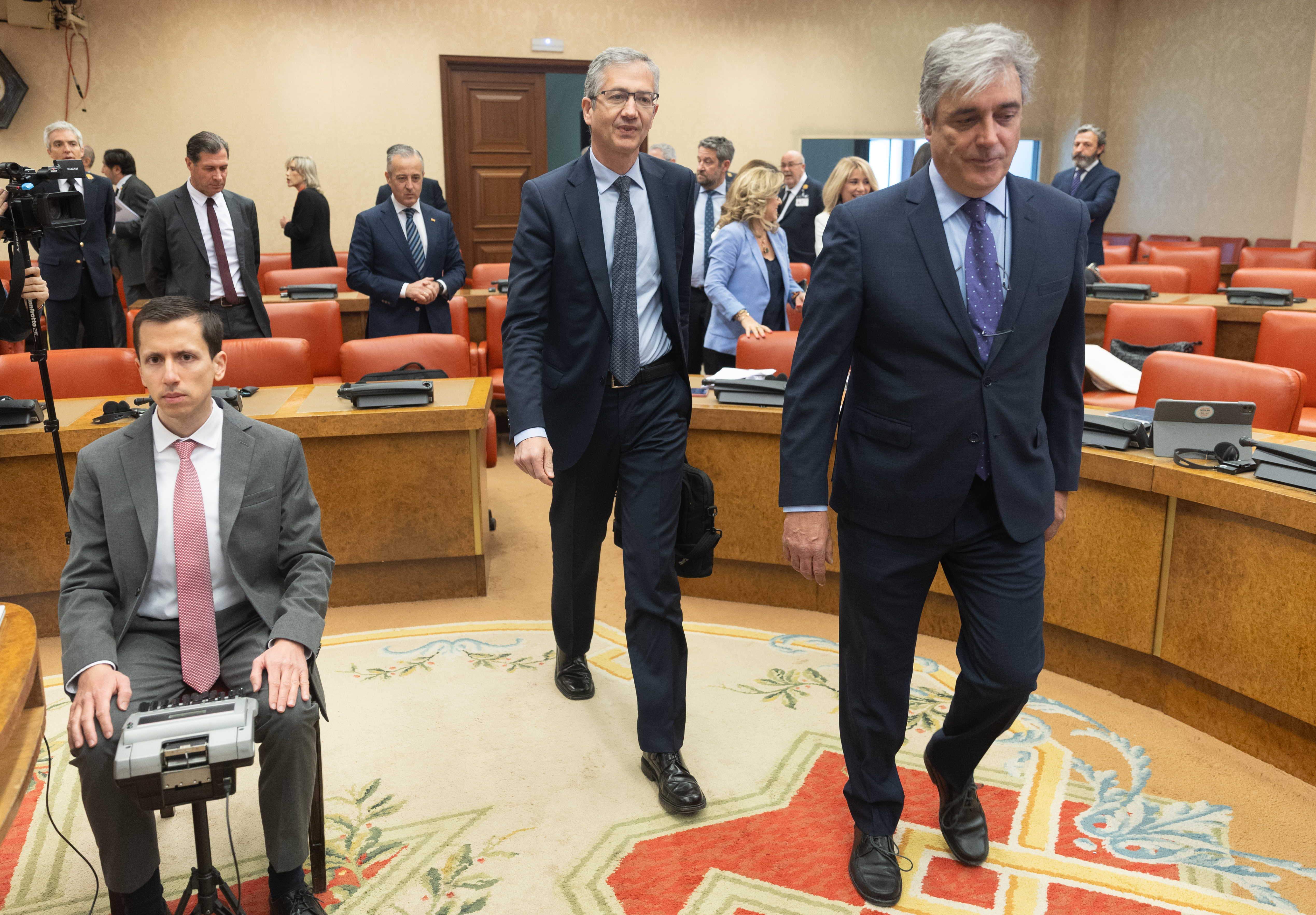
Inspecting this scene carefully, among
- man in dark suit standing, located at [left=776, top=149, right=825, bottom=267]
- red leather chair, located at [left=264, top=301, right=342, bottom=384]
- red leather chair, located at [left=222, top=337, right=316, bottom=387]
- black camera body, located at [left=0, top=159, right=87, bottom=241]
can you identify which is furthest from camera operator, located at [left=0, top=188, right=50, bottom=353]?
man in dark suit standing, located at [left=776, top=149, right=825, bottom=267]

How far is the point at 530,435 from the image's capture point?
235 cm

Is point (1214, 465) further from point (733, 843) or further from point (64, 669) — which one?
point (64, 669)

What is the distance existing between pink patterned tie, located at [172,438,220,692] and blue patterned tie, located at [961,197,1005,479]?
1.42 metres

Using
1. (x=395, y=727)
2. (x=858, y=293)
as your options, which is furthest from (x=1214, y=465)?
(x=395, y=727)

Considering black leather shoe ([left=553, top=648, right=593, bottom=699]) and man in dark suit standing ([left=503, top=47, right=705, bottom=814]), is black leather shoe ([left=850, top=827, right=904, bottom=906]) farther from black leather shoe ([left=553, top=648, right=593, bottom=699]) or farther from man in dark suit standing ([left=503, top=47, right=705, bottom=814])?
black leather shoe ([left=553, top=648, right=593, bottom=699])

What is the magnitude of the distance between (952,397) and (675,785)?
1.17 meters

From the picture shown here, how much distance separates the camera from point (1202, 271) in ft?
24.3

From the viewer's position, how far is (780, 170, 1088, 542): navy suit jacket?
1.87m

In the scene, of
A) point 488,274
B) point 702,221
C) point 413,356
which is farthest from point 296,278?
point 413,356

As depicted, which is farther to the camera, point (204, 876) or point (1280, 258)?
point (1280, 258)

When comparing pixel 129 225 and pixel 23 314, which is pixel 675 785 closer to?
pixel 23 314

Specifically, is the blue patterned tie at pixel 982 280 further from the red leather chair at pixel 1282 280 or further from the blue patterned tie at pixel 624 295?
the red leather chair at pixel 1282 280

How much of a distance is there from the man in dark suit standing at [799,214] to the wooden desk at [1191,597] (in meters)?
3.79

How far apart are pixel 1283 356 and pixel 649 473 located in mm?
3001
